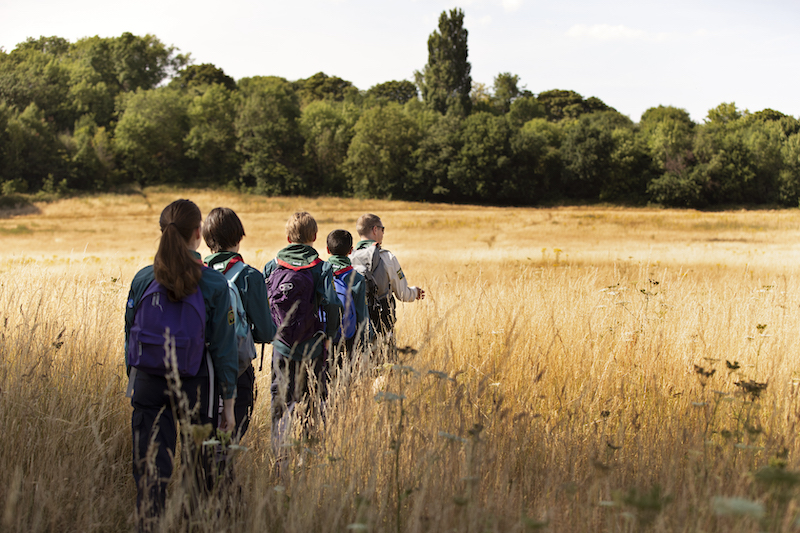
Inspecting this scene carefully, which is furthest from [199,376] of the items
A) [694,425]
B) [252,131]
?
[252,131]

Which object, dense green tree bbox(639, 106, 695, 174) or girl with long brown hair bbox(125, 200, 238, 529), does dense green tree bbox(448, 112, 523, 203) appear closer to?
dense green tree bbox(639, 106, 695, 174)

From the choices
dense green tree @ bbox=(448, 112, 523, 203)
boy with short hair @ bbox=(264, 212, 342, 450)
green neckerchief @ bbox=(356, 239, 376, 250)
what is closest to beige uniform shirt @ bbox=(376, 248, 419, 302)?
green neckerchief @ bbox=(356, 239, 376, 250)

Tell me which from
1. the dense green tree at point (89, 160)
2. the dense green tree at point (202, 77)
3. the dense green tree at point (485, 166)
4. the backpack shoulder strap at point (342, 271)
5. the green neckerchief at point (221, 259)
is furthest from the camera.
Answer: the dense green tree at point (202, 77)

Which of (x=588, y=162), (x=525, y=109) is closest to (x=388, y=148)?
(x=588, y=162)

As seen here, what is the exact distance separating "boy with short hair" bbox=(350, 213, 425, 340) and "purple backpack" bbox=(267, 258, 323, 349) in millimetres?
925

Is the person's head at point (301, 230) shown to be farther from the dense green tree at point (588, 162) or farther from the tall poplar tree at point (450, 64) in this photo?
the tall poplar tree at point (450, 64)

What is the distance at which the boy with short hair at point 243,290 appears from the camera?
3.46 metres

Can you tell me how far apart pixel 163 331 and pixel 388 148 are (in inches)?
2995

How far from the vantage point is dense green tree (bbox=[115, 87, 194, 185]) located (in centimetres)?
7706

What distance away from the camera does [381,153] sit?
76000 millimetres

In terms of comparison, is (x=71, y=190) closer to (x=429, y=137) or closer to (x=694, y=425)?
(x=429, y=137)

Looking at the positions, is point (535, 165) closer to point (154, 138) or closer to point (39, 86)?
point (154, 138)

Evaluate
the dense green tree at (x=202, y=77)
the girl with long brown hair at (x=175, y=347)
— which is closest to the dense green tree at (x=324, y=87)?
the dense green tree at (x=202, y=77)

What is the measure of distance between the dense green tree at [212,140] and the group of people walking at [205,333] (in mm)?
79951
